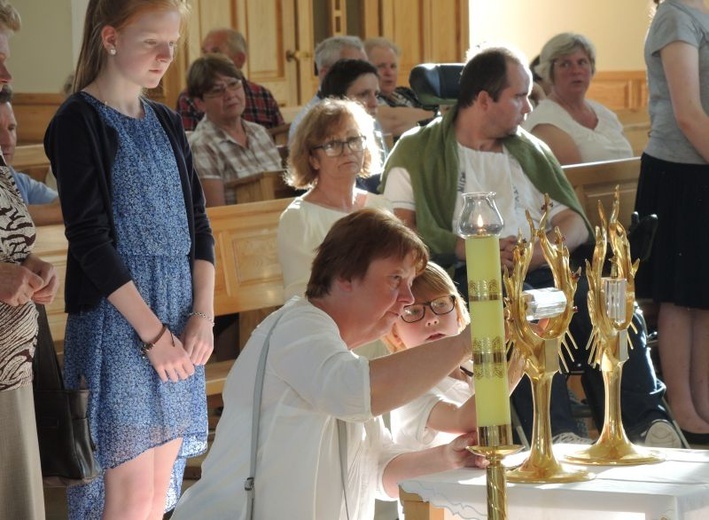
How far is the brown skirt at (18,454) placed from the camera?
99.7 inches

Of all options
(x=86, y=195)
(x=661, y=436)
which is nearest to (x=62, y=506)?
(x=86, y=195)

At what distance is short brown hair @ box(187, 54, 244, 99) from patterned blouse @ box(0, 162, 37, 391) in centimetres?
332

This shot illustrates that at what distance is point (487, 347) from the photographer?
1.66m

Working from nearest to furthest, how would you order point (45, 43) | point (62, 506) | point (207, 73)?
1. point (62, 506)
2. point (207, 73)
3. point (45, 43)

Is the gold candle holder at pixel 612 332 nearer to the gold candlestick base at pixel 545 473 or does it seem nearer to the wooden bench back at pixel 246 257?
the gold candlestick base at pixel 545 473

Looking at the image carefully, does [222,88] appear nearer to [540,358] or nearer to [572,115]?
[572,115]

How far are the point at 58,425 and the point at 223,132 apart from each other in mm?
3313

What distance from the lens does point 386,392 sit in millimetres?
2174

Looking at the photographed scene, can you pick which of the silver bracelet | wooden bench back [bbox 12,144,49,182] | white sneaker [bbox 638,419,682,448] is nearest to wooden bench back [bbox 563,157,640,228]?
white sneaker [bbox 638,419,682,448]

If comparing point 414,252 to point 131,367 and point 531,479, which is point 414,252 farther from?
point 131,367

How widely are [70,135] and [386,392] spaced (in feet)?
3.29

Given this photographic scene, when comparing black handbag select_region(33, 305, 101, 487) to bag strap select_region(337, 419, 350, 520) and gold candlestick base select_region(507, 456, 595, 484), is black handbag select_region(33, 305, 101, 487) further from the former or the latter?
gold candlestick base select_region(507, 456, 595, 484)

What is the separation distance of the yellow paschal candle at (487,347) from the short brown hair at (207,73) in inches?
172

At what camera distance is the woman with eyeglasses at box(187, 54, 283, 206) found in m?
5.80
